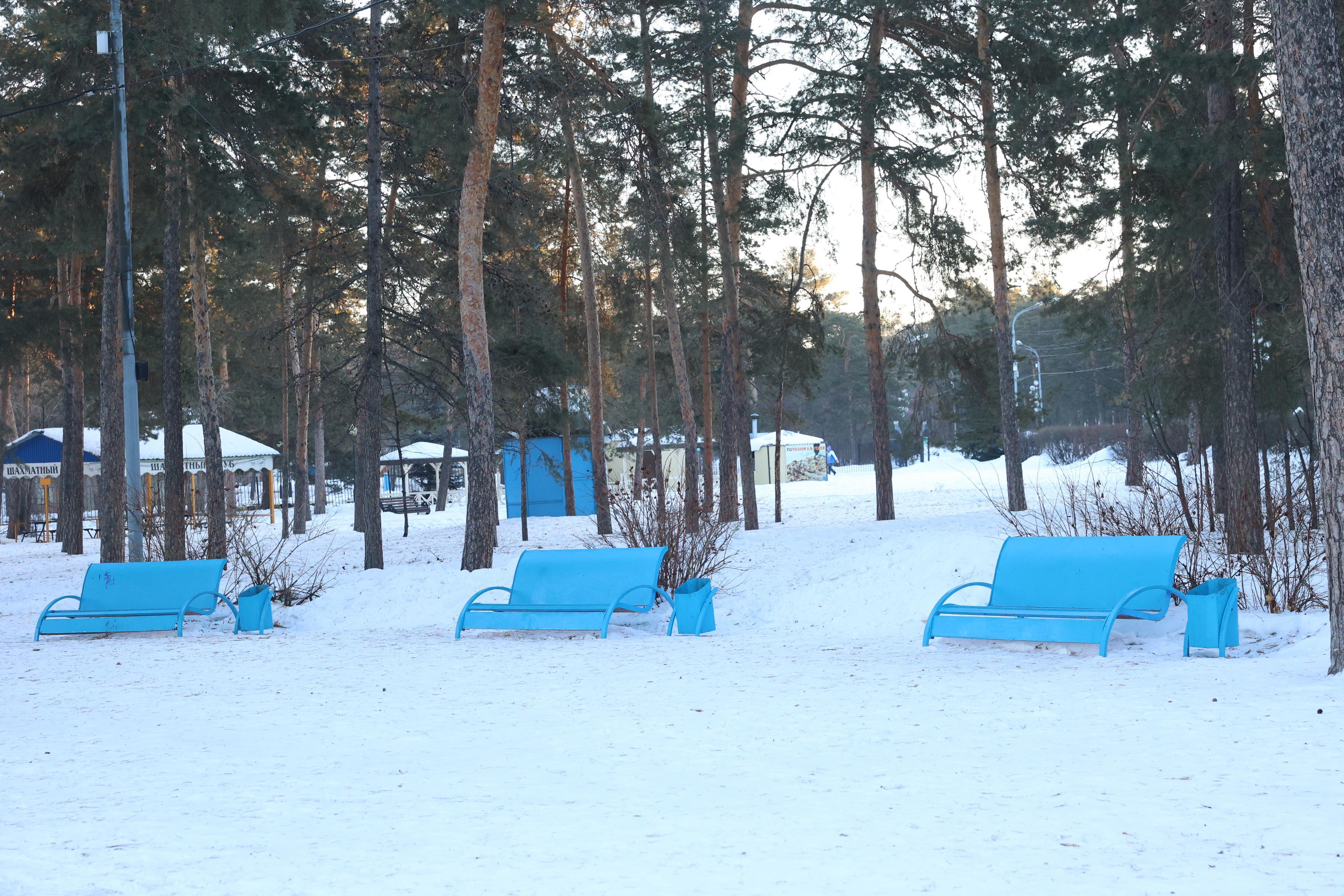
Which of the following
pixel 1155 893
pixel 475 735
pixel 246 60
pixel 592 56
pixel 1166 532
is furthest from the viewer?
pixel 592 56

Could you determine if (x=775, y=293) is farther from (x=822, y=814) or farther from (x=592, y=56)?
(x=822, y=814)

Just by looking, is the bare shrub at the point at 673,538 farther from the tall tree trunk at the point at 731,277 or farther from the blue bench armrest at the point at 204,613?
the tall tree trunk at the point at 731,277

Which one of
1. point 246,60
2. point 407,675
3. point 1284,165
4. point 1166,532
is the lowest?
point 407,675

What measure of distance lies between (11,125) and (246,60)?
274 inches

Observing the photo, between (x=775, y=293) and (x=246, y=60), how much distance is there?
13.4 m

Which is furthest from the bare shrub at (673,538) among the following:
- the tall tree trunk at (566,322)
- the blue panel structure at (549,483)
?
the blue panel structure at (549,483)

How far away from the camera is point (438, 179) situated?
69.8 ft

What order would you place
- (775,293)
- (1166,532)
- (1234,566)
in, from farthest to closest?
(775,293)
(1166,532)
(1234,566)

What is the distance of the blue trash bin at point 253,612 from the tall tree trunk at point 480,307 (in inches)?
111

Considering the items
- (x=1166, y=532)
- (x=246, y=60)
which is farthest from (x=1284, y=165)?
(x=246, y=60)

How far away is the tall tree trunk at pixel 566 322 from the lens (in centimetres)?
2361

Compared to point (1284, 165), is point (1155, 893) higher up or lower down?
lower down

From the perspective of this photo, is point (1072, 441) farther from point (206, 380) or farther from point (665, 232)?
point (206, 380)

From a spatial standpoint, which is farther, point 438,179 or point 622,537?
point 438,179
